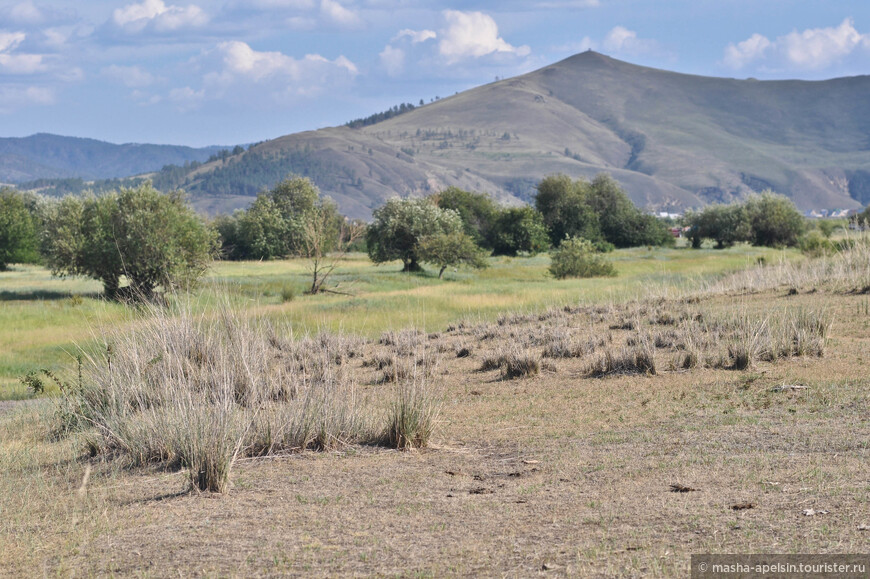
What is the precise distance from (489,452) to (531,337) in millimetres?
9466

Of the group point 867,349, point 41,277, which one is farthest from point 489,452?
point 41,277

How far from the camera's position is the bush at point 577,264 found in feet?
150

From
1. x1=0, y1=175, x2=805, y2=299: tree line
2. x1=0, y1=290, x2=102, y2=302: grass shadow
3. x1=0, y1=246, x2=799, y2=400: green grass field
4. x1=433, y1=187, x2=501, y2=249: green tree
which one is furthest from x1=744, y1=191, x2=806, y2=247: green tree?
x1=0, y1=290, x2=102, y2=302: grass shadow

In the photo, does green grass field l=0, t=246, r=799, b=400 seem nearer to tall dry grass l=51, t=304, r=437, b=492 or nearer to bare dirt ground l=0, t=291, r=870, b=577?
tall dry grass l=51, t=304, r=437, b=492

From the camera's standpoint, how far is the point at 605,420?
1009 cm

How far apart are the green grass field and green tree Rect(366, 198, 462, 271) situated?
1.83 m

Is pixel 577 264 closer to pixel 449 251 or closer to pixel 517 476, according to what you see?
pixel 449 251

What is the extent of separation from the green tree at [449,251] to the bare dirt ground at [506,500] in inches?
1373

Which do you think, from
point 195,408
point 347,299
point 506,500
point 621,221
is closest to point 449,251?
point 347,299

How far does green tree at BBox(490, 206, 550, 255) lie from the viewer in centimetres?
6675

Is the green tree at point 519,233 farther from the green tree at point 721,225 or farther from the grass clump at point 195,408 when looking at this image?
the grass clump at point 195,408

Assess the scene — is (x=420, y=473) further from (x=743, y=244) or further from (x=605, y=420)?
(x=743, y=244)

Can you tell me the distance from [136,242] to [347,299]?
8930mm

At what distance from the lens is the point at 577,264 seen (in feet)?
150
